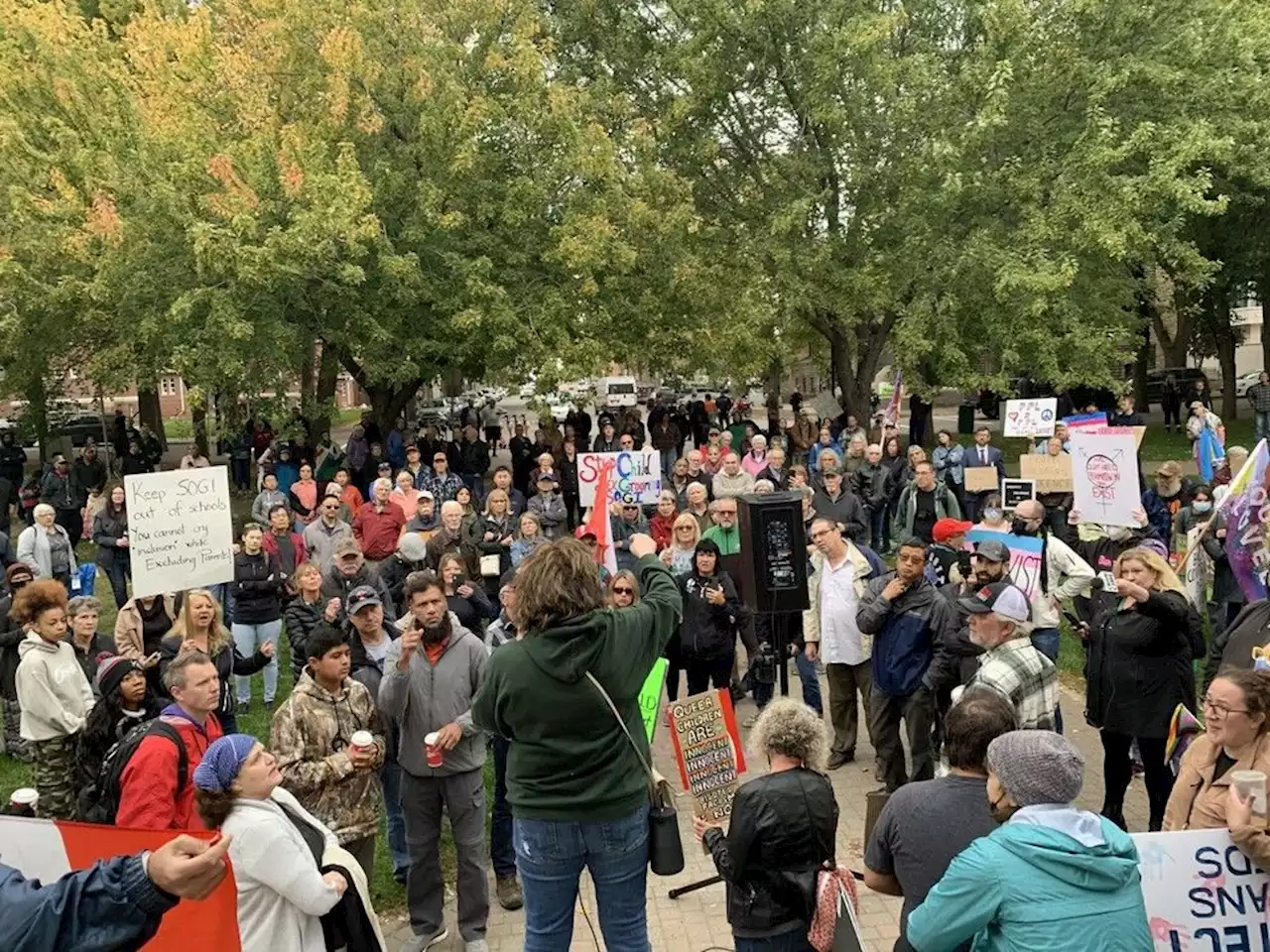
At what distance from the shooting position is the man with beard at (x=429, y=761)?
509cm

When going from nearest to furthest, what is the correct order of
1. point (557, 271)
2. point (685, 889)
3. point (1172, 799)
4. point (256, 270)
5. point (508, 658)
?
point (508, 658), point (1172, 799), point (685, 889), point (256, 270), point (557, 271)

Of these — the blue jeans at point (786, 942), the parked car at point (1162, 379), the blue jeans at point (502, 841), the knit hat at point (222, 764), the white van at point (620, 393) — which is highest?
the white van at point (620, 393)

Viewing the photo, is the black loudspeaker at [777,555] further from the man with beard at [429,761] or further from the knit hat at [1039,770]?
the knit hat at [1039,770]

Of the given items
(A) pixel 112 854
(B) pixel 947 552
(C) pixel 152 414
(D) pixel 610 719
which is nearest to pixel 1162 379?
(B) pixel 947 552

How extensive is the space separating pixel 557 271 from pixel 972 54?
911cm

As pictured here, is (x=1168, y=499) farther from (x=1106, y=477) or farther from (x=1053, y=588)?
(x=1053, y=588)

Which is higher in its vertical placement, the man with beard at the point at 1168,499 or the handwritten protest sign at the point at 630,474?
the handwritten protest sign at the point at 630,474

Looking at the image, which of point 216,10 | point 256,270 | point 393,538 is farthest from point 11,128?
point 393,538

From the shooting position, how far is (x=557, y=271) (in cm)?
1708

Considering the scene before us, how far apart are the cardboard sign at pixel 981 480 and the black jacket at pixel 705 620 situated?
6153 mm

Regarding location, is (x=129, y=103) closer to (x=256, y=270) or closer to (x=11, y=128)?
(x=11, y=128)

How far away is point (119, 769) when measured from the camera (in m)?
4.05

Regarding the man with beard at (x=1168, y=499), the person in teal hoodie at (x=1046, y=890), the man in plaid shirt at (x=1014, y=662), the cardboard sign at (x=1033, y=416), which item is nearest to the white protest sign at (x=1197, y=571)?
the man with beard at (x=1168, y=499)

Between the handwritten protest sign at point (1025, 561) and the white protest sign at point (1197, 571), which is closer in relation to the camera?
the handwritten protest sign at point (1025, 561)
